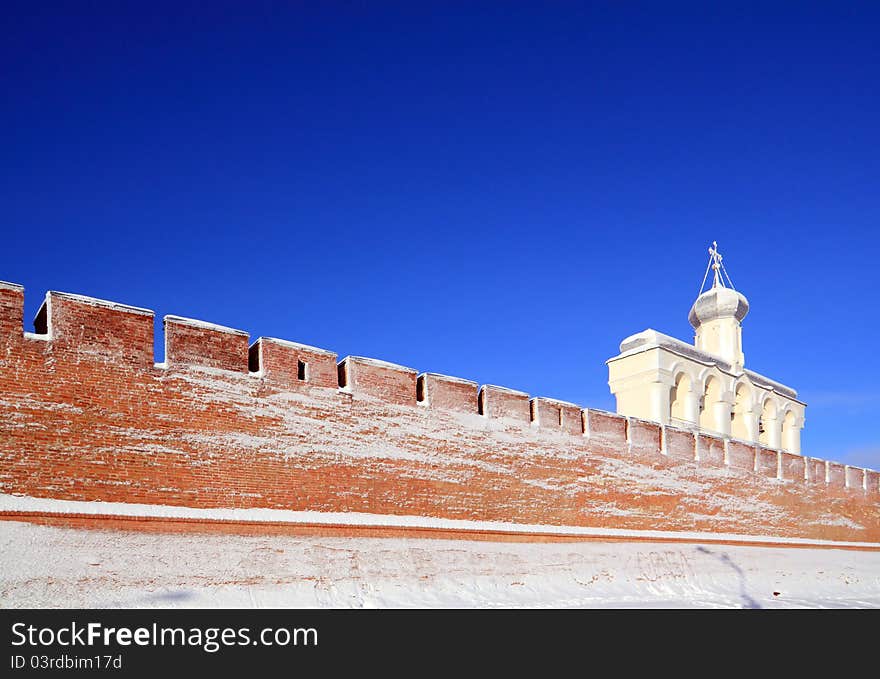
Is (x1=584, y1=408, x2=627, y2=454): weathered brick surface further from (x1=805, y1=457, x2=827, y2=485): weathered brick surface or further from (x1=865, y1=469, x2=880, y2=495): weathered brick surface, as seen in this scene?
(x1=865, y1=469, x2=880, y2=495): weathered brick surface

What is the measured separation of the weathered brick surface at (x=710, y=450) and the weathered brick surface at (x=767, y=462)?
124 centimetres

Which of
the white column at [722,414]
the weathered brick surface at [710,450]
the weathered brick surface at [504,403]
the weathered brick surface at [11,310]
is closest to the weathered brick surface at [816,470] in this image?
the white column at [722,414]

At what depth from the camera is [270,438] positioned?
877cm

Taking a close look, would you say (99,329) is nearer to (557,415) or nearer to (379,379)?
(379,379)

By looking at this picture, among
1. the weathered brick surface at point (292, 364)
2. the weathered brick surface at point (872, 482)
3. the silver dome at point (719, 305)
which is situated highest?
the silver dome at point (719, 305)

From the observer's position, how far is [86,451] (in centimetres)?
741

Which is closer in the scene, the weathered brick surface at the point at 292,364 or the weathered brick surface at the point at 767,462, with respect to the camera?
the weathered brick surface at the point at 292,364

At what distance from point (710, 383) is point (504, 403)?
8961 mm

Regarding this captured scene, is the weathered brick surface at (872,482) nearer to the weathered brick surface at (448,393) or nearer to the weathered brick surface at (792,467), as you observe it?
the weathered brick surface at (792,467)

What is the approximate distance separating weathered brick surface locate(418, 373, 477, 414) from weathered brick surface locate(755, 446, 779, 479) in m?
7.91

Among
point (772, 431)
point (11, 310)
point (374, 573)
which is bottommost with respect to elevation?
point (374, 573)

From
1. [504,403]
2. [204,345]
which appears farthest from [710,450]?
[204,345]

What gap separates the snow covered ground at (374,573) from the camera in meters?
6.82
